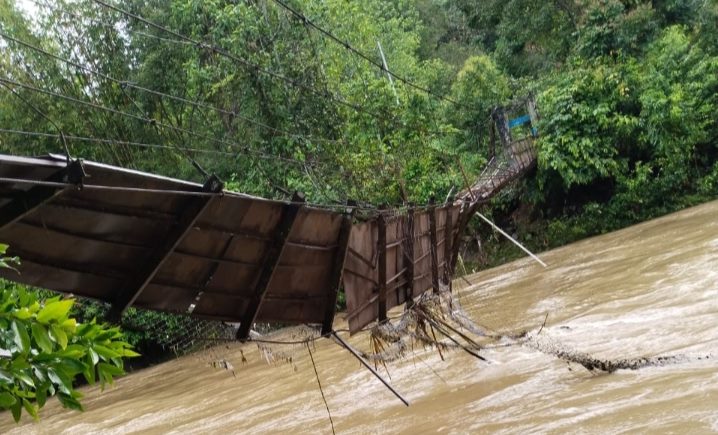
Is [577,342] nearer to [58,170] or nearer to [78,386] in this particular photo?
[58,170]

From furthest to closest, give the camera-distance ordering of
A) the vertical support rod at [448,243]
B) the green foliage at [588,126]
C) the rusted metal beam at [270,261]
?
the green foliage at [588,126], the vertical support rod at [448,243], the rusted metal beam at [270,261]

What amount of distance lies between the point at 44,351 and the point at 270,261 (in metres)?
3.04

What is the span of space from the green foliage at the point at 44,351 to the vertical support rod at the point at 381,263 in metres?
4.19

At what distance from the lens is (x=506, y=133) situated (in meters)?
18.9

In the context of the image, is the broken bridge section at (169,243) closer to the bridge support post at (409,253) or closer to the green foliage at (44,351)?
the green foliage at (44,351)

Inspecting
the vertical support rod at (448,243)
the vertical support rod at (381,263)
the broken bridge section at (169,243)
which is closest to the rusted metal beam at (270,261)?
the broken bridge section at (169,243)

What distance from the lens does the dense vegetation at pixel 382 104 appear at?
674 inches

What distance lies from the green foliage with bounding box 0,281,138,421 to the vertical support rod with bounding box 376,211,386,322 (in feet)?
13.8

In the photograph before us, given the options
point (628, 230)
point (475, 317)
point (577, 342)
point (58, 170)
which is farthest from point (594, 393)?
point (628, 230)

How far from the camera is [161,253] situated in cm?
407

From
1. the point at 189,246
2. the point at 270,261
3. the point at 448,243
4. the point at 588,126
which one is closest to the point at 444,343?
the point at 448,243

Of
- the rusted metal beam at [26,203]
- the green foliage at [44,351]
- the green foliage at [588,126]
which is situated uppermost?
the green foliage at [588,126]

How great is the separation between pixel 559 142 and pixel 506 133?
1.46 m

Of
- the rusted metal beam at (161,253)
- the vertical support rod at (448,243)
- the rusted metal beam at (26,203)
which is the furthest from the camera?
the vertical support rod at (448,243)
